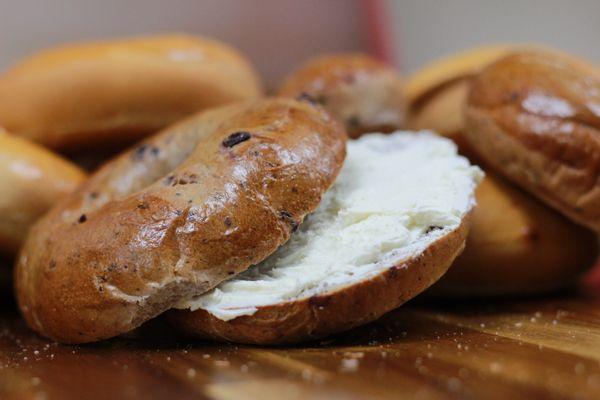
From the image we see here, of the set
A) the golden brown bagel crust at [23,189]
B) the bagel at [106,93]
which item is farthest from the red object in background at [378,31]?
the golden brown bagel crust at [23,189]

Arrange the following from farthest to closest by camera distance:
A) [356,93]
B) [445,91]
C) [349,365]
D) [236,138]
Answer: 1. [445,91]
2. [356,93]
3. [236,138]
4. [349,365]

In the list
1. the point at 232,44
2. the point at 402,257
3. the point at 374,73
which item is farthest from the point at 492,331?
the point at 232,44

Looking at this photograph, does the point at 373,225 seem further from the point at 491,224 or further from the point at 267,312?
the point at 491,224

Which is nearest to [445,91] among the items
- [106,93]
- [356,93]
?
[356,93]

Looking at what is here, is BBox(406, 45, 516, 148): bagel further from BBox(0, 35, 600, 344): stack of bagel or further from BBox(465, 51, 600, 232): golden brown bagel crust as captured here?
BBox(465, 51, 600, 232): golden brown bagel crust

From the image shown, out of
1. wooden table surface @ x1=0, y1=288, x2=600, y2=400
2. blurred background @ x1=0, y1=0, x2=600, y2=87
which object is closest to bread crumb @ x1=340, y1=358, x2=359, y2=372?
wooden table surface @ x1=0, y1=288, x2=600, y2=400

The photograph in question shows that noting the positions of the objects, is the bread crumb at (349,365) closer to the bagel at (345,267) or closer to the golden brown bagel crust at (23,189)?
the bagel at (345,267)

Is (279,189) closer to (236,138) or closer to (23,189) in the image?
(236,138)
